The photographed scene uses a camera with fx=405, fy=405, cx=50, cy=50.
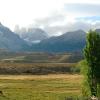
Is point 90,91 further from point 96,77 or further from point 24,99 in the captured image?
point 24,99

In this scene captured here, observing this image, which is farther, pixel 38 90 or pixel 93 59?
pixel 38 90

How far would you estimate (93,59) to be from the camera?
78.6 m

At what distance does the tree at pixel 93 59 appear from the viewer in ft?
251

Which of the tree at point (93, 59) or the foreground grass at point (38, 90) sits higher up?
the tree at point (93, 59)

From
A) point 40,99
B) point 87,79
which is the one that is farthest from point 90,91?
point 40,99

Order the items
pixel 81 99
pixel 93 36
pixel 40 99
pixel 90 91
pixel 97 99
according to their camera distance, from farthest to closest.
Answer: pixel 40 99, pixel 93 36, pixel 90 91, pixel 81 99, pixel 97 99

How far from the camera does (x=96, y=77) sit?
77.2 metres

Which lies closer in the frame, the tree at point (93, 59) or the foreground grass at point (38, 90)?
the tree at point (93, 59)

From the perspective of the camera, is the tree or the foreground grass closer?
the tree

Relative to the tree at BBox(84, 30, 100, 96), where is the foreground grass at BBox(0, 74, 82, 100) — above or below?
below

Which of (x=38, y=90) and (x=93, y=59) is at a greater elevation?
(x=93, y=59)

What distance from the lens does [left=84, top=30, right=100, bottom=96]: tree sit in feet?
251

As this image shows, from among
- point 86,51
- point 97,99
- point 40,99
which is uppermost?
point 86,51

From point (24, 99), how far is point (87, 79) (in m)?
16.1
